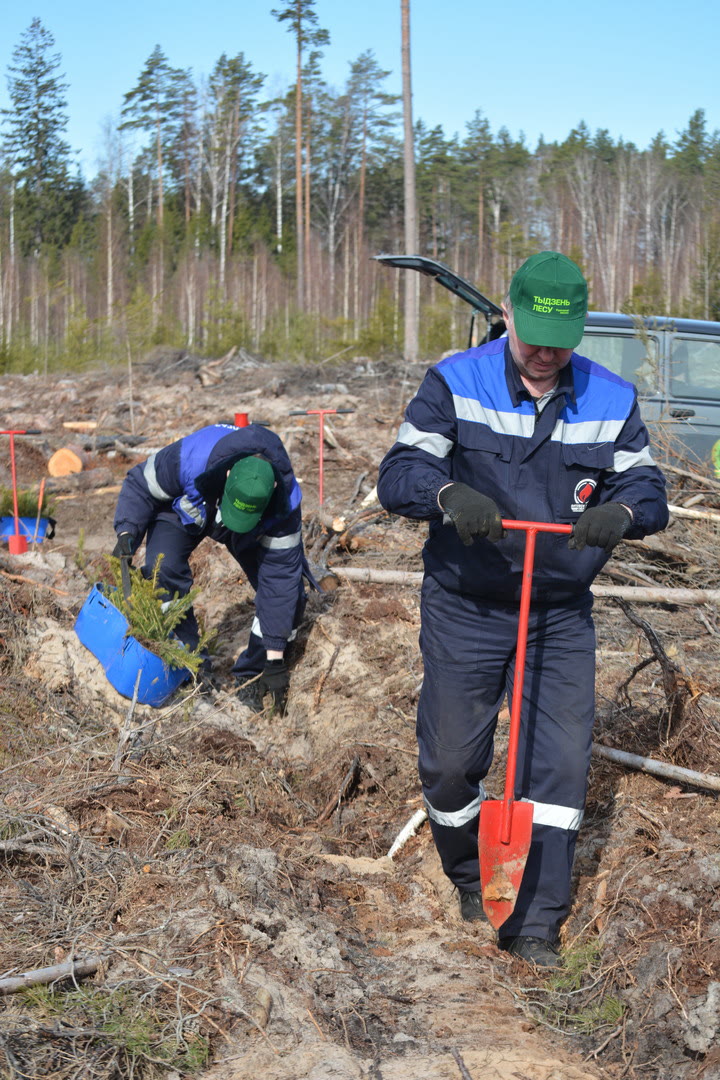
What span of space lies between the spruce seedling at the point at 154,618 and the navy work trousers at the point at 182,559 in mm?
428

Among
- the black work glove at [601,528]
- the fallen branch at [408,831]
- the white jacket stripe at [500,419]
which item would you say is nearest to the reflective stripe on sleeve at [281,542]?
the fallen branch at [408,831]

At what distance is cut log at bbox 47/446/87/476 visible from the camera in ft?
39.6

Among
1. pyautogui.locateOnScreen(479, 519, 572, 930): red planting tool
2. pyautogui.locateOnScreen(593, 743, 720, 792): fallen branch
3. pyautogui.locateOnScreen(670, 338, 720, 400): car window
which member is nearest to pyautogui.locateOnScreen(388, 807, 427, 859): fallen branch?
pyautogui.locateOnScreen(593, 743, 720, 792): fallen branch

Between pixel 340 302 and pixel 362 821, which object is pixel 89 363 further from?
pixel 340 302

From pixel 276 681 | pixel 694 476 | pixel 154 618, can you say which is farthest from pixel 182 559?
pixel 694 476

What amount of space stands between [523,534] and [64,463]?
10046 mm

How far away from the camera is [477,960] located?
127 inches

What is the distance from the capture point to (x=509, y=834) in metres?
3.02

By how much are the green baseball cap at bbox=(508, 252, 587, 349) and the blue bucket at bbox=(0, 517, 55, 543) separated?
216 inches

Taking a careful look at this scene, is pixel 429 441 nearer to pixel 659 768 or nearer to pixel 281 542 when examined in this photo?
pixel 659 768

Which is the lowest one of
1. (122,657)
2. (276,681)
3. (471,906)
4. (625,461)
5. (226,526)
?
(471,906)

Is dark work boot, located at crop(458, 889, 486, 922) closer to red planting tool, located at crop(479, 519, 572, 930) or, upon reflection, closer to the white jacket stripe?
red planting tool, located at crop(479, 519, 572, 930)

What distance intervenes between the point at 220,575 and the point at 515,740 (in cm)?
456

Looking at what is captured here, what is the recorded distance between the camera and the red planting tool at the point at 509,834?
9.78 feet
